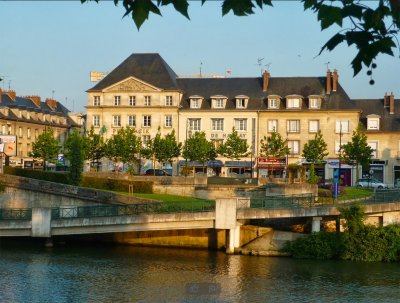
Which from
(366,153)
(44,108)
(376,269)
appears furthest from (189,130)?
(376,269)

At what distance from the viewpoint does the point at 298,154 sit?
5838cm

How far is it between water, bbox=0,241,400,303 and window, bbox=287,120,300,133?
29592mm

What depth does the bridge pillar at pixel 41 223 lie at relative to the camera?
30703mm

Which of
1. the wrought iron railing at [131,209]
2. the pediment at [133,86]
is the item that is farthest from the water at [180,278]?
the pediment at [133,86]

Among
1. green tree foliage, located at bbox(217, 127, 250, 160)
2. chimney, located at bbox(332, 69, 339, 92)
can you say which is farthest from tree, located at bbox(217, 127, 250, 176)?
chimney, located at bbox(332, 69, 339, 92)

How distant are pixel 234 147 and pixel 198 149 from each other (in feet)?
11.2

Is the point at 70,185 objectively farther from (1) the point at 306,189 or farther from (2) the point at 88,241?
(1) the point at 306,189

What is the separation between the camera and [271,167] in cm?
5756

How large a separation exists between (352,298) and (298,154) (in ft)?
122

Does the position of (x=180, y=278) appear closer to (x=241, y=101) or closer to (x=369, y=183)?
(x=369, y=183)

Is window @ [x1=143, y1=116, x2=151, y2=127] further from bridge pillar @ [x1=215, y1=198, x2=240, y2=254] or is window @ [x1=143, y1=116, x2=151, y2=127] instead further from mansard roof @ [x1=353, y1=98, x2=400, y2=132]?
bridge pillar @ [x1=215, y1=198, x2=240, y2=254]

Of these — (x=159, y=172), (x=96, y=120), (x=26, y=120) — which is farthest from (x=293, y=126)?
(x=26, y=120)

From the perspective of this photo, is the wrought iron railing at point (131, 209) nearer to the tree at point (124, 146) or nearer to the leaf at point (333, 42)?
the tree at point (124, 146)

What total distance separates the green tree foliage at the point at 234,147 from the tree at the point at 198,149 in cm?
121
